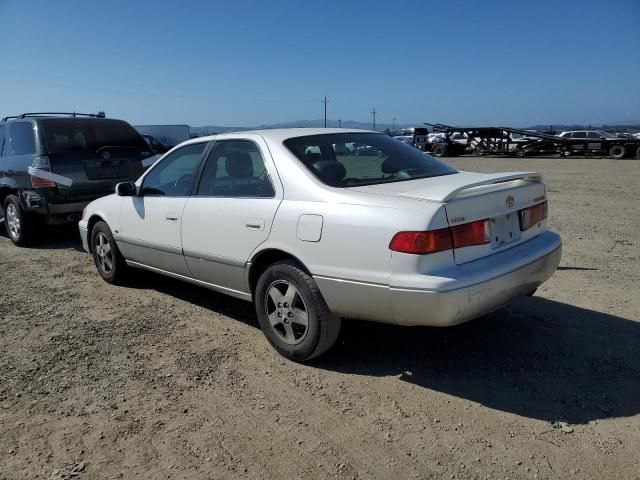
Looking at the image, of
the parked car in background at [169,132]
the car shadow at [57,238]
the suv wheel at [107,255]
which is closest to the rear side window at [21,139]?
the car shadow at [57,238]

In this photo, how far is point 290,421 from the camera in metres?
2.96

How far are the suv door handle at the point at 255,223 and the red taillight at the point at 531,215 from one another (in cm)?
173

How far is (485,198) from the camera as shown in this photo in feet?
10.7

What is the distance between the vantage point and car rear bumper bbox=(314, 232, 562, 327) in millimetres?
2941

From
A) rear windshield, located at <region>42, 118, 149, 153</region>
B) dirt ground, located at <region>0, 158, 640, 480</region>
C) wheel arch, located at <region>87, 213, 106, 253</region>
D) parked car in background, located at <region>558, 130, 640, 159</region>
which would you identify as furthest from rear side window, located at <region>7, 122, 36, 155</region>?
parked car in background, located at <region>558, 130, 640, 159</region>

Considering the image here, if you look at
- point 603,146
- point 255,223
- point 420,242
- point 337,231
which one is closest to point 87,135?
point 255,223

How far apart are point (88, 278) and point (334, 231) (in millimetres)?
3791

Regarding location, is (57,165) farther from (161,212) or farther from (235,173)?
(235,173)

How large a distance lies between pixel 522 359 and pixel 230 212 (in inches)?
90.0

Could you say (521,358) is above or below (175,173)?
below

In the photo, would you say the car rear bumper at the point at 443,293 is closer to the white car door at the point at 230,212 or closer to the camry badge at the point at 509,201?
the camry badge at the point at 509,201

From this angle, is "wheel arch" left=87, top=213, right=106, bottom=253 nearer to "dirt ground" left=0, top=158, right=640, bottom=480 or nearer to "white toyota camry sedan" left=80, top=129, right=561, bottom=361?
"dirt ground" left=0, top=158, right=640, bottom=480

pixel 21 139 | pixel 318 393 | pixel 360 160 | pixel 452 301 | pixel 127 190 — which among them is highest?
pixel 21 139

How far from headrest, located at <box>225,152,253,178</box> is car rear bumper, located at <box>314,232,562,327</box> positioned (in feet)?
3.90
